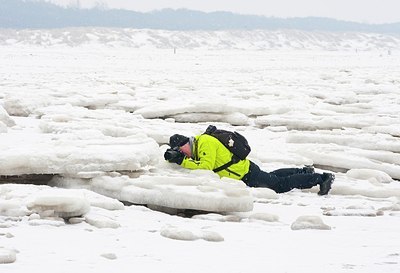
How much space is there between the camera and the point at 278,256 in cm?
312

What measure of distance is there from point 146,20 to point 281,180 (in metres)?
143

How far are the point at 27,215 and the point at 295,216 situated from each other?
1.87m

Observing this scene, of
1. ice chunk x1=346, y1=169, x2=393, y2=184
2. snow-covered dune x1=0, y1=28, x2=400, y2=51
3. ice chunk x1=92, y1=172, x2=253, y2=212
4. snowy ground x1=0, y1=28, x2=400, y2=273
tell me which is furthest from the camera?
snow-covered dune x1=0, y1=28, x2=400, y2=51

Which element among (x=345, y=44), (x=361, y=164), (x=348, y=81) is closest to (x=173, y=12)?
(x=345, y=44)

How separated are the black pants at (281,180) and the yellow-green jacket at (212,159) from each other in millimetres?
86

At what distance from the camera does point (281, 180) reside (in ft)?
17.3

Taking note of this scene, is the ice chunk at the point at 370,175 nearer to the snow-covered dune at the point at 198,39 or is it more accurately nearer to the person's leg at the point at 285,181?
the person's leg at the point at 285,181

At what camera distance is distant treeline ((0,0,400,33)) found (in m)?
126

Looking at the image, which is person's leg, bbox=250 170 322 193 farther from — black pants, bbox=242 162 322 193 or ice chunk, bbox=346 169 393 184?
ice chunk, bbox=346 169 393 184

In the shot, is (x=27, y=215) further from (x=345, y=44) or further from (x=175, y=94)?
(x=345, y=44)

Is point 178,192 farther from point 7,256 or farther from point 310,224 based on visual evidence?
point 7,256

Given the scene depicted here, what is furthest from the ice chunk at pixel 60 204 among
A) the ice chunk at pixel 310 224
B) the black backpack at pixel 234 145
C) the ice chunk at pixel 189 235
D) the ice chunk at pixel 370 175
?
the ice chunk at pixel 370 175

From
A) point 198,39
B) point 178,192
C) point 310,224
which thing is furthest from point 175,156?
point 198,39

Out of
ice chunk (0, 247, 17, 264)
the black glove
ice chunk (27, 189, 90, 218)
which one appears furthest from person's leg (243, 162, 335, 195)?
ice chunk (0, 247, 17, 264)
